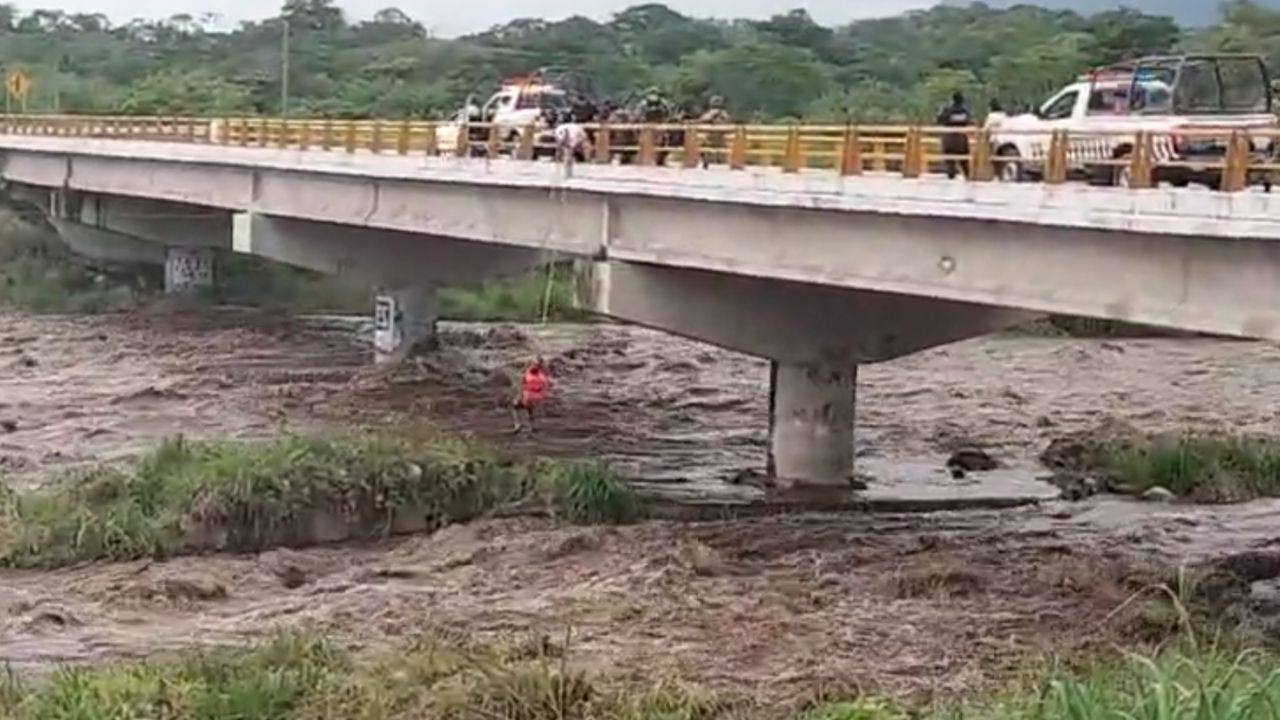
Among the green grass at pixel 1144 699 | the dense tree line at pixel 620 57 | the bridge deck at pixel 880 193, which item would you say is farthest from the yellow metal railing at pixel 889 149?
the dense tree line at pixel 620 57

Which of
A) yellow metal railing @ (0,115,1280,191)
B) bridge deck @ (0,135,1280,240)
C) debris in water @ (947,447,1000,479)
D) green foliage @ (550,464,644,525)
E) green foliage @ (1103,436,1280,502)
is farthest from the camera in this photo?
debris in water @ (947,447,1000,479)

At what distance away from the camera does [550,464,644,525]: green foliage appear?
26.5 m

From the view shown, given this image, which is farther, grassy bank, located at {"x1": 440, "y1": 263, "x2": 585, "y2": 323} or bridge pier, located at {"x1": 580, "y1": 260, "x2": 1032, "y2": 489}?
grassy bank, located at {"x1": 440, "y1": 263, "x2": 585, "y2": 323}

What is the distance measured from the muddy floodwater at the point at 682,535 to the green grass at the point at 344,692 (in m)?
1.83

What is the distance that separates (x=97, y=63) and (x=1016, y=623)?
12769 cm

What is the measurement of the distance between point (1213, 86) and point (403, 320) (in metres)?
27.6

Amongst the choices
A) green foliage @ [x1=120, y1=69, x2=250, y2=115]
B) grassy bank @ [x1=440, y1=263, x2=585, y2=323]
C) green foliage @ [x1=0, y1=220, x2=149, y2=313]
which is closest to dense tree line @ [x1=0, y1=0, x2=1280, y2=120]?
green foliage @ [x1=120, y1=69, x2=250, y2=115]

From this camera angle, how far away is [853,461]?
107 ft

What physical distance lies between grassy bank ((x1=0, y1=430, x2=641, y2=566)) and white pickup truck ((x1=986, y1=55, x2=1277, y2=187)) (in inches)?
285

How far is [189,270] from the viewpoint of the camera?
64625 millimetres

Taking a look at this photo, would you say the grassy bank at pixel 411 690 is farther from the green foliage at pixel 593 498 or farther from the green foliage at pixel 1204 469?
the green foliage at pixel 1204 469

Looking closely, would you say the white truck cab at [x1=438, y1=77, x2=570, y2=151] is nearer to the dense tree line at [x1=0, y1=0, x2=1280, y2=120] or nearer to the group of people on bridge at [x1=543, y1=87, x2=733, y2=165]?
the group of people on bridge at [x1=543, y1=87, x2=733, y2=165]

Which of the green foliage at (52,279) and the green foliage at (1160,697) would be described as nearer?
the green foliage at (1160,697)

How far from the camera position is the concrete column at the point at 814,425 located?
102ft
